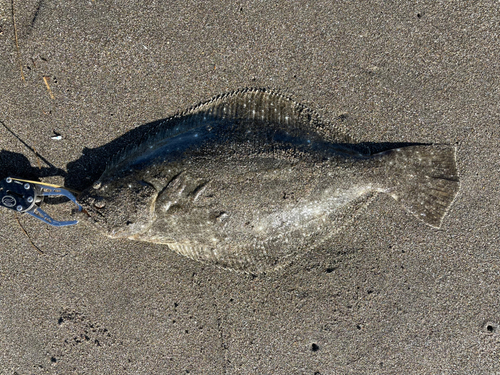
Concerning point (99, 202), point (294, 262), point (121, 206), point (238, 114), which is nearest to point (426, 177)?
point (294, 262)

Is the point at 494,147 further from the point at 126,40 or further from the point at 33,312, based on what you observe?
the point at 33,312

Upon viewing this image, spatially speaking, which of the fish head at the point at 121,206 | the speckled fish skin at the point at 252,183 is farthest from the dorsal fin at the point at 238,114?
the fish head at the point at 121,206

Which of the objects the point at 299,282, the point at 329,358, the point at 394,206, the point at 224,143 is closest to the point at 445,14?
the point at 394,206

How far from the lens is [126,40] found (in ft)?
10.3

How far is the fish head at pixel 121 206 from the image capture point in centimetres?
274

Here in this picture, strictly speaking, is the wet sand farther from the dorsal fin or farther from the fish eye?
the fish eye

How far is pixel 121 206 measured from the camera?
275cm

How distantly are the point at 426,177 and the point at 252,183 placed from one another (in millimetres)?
1926

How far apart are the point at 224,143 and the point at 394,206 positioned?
206 cm

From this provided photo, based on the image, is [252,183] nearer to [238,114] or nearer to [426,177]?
[238,114]

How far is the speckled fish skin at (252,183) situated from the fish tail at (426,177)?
11mm

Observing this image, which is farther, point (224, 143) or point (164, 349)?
point (164, 349)

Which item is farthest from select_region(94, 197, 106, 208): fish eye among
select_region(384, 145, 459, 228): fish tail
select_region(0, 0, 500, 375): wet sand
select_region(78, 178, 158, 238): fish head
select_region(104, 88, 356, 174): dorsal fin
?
select_region(384, 145, 459, 228): fish tail

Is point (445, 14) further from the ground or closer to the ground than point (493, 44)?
further from the ground
